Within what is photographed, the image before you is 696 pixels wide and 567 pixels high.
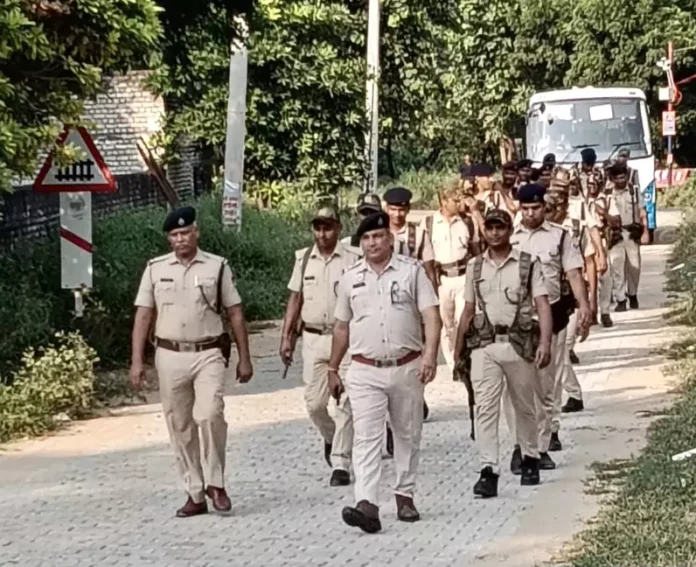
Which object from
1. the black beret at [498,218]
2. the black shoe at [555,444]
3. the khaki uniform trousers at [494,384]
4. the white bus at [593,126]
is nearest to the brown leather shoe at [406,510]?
the khaki uniform trousers at [494,384]

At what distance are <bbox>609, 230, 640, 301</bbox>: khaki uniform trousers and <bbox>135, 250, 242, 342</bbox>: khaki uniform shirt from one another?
1119cm

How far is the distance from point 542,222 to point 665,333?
784 centimetres

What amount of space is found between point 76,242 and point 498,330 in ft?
19.9

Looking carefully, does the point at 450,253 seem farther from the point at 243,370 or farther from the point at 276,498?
the point at 243,370

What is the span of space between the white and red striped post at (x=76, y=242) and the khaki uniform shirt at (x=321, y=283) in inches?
180

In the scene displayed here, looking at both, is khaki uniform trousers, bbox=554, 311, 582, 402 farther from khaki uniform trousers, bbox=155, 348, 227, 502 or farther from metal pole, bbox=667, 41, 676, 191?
metal pole, bbox=667, 41, 676, 191

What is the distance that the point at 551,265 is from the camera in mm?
11141

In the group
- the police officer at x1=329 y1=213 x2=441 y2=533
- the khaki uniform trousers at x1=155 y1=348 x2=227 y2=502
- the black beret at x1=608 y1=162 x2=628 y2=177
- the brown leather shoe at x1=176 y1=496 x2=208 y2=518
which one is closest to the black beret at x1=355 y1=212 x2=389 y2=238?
the police officer at x1=329 y1=213 x2=441 y2=533

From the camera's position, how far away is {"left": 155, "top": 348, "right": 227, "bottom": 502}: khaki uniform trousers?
9625 millimetres

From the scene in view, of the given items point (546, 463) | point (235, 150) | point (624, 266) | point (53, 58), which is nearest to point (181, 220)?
point (546, 463)

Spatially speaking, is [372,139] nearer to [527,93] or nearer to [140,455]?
[140,455]

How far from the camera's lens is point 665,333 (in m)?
18.7

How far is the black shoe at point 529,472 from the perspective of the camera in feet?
34.4

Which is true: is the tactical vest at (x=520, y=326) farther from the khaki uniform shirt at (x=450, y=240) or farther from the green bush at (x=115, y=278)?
the green bush at (x=115, y=278)
